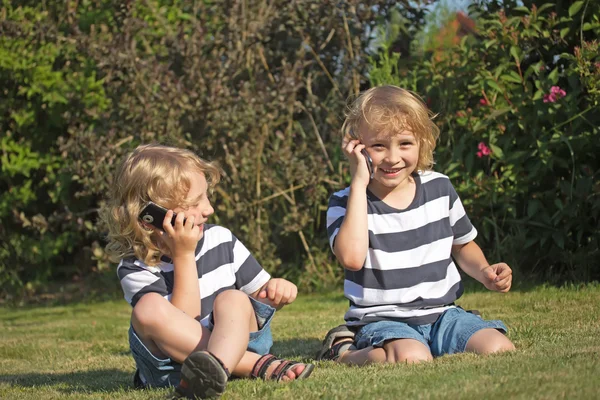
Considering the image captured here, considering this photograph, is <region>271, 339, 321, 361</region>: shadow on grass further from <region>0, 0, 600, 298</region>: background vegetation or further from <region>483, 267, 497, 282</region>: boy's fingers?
<region>0, 0, 600, 298</region>: background vegetation

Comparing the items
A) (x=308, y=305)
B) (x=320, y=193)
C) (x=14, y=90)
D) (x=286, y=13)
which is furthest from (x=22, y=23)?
(x=308, y=305)

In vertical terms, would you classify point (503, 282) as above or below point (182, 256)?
below

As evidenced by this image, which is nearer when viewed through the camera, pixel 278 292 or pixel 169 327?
pixel 169 327

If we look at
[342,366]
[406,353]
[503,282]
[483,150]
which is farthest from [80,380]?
[483,150]

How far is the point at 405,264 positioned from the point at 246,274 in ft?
2.38

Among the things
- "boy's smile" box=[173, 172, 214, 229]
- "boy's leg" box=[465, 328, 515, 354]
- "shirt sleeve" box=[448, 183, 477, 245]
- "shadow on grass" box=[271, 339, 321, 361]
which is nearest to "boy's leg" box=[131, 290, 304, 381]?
"boy's smile" box=[173, 172, 214, 229]

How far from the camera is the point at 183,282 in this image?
3.32 m

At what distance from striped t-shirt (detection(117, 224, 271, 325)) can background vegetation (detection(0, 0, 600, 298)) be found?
2835mm

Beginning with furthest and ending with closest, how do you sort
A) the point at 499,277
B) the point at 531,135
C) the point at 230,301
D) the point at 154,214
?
the point at 531,135, the point at 499,277, the point at 154,214, the point at 230,301

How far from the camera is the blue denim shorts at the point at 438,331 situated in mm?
3672

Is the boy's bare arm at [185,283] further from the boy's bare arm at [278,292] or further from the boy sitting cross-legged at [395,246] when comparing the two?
Answer: the boy sitting cross-legged at [395,246]

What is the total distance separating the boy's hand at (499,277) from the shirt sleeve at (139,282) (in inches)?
56.7

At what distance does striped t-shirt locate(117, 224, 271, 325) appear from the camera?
3431mm

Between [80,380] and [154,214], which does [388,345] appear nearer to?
[154,214]
